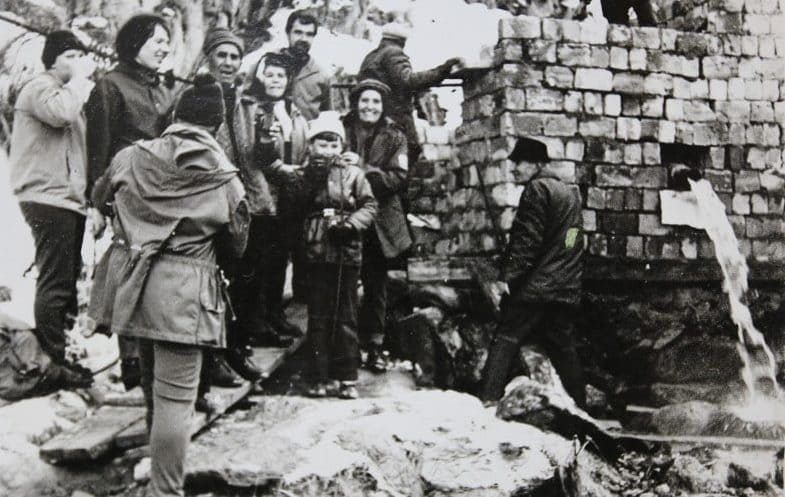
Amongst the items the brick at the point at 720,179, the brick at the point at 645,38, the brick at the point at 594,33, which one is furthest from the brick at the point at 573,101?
the brick at the point at 720,179

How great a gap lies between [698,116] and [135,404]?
346 centimetres

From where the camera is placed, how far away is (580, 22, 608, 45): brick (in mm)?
4230

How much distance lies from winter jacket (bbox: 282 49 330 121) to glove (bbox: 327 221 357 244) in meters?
0.60

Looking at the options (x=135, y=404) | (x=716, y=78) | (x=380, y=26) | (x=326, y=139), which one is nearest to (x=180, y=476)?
(x=135, y=404)

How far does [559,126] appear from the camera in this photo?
4172 mm

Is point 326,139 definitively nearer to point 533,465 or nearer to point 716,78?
point 533,465

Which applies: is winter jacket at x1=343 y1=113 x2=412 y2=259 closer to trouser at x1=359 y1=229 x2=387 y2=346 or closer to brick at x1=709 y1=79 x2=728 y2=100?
trouser at x1=359 y1=229 x2=387 y2=346

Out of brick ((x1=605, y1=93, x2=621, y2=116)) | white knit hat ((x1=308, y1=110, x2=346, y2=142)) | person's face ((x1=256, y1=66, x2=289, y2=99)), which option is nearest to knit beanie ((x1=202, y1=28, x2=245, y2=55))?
person's face ((x1=256, y1=66, x2=289, y2=99))

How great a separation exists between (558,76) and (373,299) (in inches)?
65.5

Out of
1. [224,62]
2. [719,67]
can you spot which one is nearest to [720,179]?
[719,67]

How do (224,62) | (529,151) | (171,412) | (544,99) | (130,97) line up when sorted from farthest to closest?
(544,99)
(529,151)
(224,62)
(130,97)
(171,412)

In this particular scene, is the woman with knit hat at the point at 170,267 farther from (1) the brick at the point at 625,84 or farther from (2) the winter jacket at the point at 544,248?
(1) the brick at the point at 625,84

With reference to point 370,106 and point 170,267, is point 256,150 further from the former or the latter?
point 170,267

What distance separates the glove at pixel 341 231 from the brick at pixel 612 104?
174 centimetres
